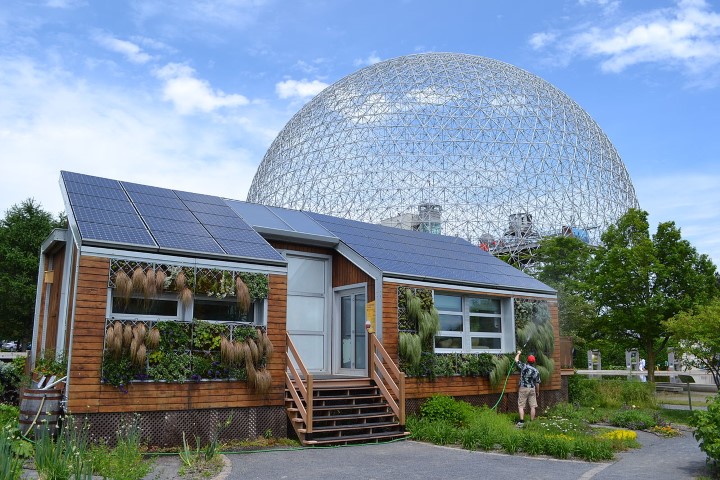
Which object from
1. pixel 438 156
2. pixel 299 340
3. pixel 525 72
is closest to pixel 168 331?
pixel 299 340

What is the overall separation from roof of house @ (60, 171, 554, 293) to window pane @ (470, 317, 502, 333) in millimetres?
994

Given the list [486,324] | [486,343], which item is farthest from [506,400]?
[486,324]

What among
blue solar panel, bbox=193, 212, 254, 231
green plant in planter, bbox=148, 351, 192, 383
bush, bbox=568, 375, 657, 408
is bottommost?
bush, bbox=568, 375, 657, 408

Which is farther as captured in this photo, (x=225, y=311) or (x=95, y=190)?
(x=95, y=190)

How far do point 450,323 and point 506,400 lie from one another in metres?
2.93

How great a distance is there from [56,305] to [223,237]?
13.3 feet

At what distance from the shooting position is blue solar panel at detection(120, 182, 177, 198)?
49.0 ft

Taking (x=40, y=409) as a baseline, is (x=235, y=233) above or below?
above

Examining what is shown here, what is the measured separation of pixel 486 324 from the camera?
17406 mm

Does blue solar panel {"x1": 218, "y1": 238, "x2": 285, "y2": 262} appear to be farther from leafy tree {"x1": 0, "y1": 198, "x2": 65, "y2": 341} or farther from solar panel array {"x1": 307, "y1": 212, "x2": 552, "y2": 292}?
leafy tree {"x1": 0, "y1": 198, "x2": 65, "y2": 341}

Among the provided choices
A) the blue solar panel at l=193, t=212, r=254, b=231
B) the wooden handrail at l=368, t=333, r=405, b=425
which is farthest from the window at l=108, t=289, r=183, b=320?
the wooden handrail at l=368, t=333, r=405, b=425

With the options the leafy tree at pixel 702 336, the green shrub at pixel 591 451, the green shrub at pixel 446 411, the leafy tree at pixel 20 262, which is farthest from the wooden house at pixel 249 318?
the leafy tree at pixel 20 262

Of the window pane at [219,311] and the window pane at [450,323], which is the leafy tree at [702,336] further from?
the window pane at [219,311]

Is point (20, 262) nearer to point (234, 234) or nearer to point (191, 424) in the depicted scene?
point (234, 234)
